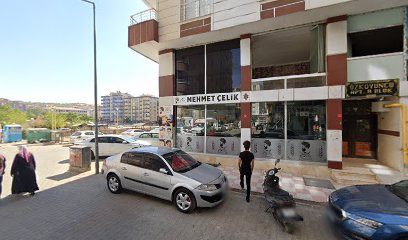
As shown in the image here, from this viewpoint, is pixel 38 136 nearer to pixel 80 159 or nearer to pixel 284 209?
pixel 80 159

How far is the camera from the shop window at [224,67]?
31.9ft

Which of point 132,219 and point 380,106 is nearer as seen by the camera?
point 132,219

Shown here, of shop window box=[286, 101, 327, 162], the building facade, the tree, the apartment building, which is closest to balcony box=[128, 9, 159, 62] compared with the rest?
the apartment building

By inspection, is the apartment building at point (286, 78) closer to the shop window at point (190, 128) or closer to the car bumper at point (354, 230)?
the shop window at point (190, 128)

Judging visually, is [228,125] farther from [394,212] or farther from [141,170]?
[394,212]

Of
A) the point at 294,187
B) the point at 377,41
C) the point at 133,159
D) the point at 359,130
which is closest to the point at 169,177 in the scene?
the point at 133,159

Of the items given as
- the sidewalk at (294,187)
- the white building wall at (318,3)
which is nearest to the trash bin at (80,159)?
the sidewalk at (294,187)

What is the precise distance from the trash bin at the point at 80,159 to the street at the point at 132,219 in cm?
255

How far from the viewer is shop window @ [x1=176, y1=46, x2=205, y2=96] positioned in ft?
34.9

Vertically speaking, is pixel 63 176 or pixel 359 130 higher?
pixel 359 130

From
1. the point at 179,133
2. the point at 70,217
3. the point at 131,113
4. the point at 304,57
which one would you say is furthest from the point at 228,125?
the point at 131,113

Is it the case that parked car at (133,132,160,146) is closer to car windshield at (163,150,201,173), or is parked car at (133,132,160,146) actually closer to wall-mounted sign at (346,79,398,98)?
car windshield at (163,150,201,173)

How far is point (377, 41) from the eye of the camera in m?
7.98

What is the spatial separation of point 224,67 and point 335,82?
487 centimetres
